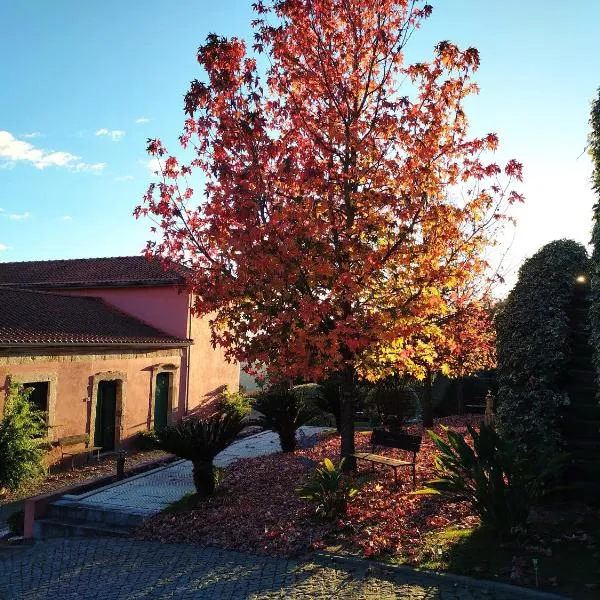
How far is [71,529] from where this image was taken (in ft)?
29.3

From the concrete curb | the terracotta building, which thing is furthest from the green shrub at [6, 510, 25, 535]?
the concrete curb

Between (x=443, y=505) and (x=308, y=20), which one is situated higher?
(x=308, y=20)

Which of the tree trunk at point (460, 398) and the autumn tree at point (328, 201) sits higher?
the autumn tree at point (328, 201)

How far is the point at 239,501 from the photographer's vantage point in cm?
895

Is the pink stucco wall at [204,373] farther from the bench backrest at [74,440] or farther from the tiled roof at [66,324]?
the bench backrest at [74,440]

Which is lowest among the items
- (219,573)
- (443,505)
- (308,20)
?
(219,573)

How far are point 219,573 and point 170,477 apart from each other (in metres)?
5.63

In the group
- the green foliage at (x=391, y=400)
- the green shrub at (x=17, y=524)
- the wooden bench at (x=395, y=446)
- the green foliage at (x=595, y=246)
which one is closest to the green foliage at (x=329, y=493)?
the wooden bench at (x=395, y=446)

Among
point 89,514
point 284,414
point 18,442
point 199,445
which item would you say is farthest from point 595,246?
point 18,442

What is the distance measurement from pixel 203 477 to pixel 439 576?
481 cm

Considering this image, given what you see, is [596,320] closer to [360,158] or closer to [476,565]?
[476,565]

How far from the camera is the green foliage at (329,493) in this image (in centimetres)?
751

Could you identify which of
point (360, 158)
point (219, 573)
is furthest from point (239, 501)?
point (360, 158)

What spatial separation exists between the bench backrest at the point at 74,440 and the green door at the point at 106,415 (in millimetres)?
1078
